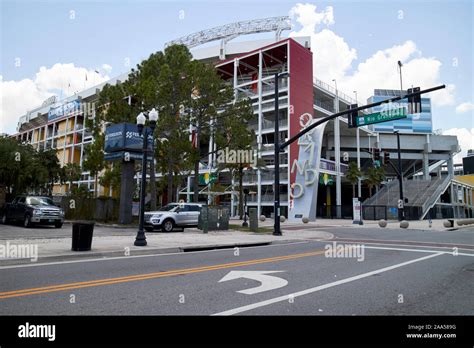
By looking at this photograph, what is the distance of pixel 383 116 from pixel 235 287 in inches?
492

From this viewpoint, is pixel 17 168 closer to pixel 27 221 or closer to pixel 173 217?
pixel 27 221

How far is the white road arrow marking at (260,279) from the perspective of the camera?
666 cm

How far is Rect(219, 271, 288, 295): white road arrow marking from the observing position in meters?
6.66

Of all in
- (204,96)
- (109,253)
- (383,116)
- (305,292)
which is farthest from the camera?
(204,96)

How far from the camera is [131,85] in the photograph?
26.8 meters

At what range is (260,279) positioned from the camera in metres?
7.60

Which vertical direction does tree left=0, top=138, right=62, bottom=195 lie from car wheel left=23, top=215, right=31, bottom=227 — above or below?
above

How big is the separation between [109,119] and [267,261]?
20448mm

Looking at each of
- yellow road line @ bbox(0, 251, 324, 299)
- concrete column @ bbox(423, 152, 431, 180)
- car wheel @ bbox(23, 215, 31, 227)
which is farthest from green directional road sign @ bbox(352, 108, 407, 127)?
concrete column @ bbox(423, 152, 431, 180)

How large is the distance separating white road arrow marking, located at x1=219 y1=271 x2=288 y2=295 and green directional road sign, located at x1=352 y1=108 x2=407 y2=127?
10.4 meters

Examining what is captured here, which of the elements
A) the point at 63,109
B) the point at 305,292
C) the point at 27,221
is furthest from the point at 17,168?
the point at 63,109

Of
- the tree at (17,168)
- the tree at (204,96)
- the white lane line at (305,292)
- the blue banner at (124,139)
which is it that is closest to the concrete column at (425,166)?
the tree at (204,96)

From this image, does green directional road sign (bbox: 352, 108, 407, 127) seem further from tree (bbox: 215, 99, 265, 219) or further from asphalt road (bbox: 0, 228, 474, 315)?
tree (bbox: 215, 99, 265, 219)
